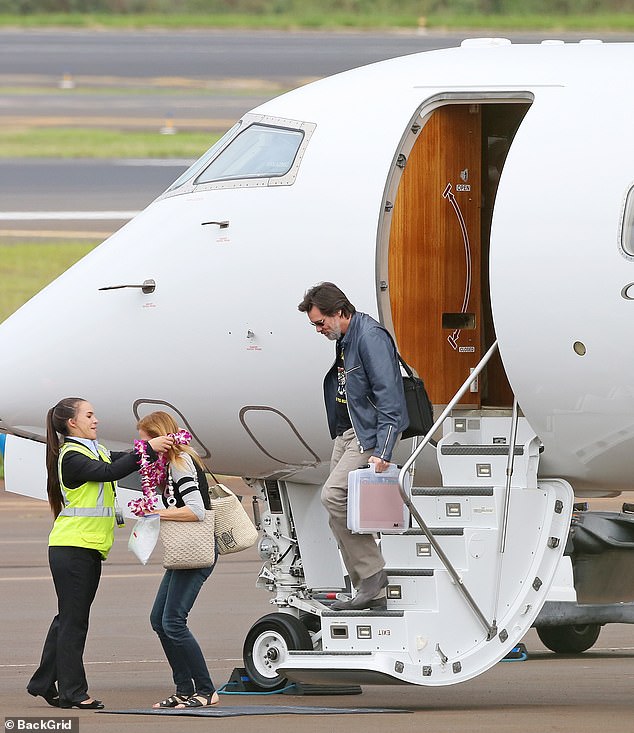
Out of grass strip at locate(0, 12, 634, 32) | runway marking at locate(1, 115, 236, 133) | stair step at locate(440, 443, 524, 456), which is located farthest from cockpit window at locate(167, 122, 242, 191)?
grass strip at locate(0, 12, 634, 32)

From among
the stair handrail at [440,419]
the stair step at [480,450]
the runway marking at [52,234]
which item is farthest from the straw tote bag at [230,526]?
the runway marking at [52,234]

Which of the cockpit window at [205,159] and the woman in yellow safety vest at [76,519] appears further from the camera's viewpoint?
the cockpit window at [205,159]

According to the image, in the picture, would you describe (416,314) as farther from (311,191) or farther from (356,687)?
(356,687)

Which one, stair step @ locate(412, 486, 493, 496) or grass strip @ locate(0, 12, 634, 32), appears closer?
stair step @ locate(412, 486, 493, 496)

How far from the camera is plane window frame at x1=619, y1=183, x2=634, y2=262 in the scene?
1071cm

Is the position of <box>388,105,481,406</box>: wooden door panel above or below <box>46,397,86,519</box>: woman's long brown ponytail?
above

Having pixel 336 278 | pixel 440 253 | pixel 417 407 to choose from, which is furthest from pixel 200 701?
pixel 440 253

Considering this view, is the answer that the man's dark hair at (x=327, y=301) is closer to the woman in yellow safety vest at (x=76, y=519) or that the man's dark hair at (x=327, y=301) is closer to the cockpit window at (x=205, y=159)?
the woman in yellow safety vest at (x=76, y=519)

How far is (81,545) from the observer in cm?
1104

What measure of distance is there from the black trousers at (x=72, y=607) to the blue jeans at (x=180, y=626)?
466 millimetres

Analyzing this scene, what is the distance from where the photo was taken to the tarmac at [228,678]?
1077 cm

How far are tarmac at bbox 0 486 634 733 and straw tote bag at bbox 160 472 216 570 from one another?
38.6 inches

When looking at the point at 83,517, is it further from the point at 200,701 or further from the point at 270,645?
the point at 270,645

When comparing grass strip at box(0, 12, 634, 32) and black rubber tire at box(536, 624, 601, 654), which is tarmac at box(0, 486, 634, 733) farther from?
grass strip at box(0, 12, 634, 32)
